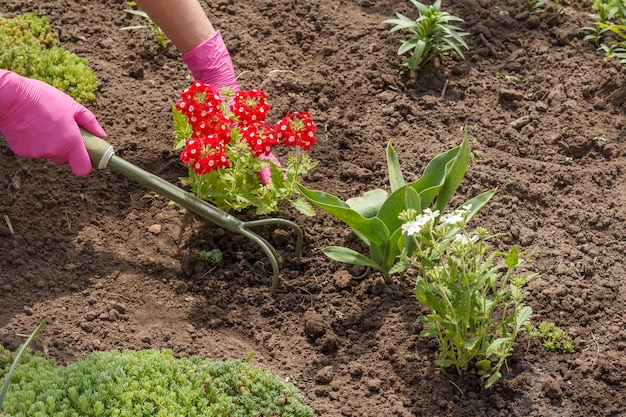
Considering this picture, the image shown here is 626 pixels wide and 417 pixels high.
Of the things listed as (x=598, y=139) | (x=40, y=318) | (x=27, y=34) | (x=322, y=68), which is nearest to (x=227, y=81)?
(x=322, y=68)

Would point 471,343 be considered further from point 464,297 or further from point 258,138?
point 258,138

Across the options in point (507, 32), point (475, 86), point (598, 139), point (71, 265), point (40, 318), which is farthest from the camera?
point (507, 32)

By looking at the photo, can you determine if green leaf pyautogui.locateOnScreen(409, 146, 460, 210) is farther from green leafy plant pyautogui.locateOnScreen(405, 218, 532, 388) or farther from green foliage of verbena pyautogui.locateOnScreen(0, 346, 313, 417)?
green foliage of verbena pyautogui.locateOnScreen(0, 346, 313, 417)

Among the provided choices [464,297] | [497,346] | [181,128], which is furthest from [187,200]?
[497,346]

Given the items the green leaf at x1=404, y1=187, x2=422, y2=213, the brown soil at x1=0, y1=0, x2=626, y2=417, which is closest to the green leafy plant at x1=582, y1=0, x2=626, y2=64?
the brown soil at x1=0, y1=0, x2=626, y2=417

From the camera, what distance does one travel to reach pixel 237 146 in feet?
11.2

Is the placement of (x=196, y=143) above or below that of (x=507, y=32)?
above

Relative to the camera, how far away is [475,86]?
443 centimetres

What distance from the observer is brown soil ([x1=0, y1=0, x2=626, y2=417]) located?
322 centimetres

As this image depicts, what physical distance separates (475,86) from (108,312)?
7.33 ft

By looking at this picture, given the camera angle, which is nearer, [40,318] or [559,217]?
[40,318]

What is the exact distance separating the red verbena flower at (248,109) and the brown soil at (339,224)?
0.51 m

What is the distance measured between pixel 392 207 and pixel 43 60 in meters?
2.09

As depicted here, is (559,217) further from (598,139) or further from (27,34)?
(27,34)
